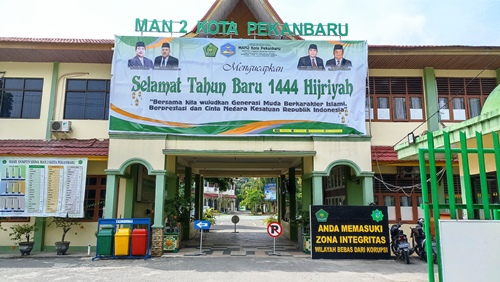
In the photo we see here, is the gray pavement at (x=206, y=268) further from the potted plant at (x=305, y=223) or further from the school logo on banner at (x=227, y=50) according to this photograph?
the school logo on banner at (x=227, y=50)

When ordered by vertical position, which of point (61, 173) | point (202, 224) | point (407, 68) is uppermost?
point (407, 68)

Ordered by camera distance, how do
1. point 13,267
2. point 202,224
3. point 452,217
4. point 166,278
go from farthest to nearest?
point 202,224 < point 13,267 < point 166,278 < point 452,217

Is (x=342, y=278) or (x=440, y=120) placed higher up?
(x=440, y=120)

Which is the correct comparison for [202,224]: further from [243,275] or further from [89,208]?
[89,208]

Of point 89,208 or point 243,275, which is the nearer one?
point 243,275

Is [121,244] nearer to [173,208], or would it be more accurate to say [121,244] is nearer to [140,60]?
[173,208]

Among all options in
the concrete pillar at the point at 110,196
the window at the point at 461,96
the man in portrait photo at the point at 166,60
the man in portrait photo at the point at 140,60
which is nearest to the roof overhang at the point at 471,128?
the window at the point at 461,96

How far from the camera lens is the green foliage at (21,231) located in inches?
446

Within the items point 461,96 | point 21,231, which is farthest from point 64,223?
point 461,96

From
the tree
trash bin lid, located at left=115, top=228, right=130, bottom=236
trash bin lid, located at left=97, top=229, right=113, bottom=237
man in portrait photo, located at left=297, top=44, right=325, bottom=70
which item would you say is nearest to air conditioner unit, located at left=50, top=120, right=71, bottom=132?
trash bin lid, located at left=97, top=229, right=113, bottom=237

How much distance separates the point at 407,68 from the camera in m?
13.2

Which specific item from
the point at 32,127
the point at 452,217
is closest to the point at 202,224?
the point at 32,127

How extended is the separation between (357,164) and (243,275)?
542 cm

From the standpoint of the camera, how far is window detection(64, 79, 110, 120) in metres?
12.8
